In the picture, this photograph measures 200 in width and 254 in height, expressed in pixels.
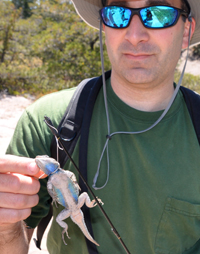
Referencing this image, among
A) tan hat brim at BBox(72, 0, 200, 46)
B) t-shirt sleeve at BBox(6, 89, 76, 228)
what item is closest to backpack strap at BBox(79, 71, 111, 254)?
t-shirt sleeve at BBox(6, 89, 76, 228)

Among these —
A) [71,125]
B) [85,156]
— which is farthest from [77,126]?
[85,156]

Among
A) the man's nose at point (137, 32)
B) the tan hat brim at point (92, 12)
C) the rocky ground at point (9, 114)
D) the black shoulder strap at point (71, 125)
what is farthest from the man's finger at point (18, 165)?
the rocky ground at point (9, 114)

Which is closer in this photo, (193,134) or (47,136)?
(47,136)

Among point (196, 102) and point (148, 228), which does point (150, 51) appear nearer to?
point (196, 102)

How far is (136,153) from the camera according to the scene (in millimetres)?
1804

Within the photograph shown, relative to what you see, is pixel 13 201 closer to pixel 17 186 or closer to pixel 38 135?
pixel 17 186

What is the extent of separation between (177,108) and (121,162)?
0.56 metres

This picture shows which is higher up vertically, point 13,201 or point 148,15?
point 148,15

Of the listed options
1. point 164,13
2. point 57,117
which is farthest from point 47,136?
point 164,13

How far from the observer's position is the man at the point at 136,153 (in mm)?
1743

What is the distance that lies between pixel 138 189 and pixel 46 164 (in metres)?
0.68

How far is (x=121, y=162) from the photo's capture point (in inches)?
70.0

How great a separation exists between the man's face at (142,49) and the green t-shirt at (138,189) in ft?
1.45

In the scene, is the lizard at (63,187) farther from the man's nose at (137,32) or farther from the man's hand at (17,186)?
the man's nose at (137,32)
